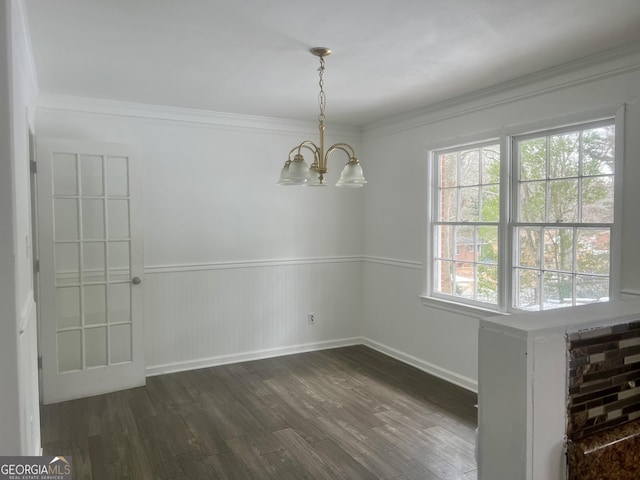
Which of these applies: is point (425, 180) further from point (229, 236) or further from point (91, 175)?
point (91, 175)

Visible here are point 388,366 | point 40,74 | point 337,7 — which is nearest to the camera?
point 337,7

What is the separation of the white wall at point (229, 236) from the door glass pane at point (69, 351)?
629 mm

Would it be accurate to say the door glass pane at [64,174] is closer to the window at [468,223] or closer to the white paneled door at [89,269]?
the white paneled door at [89,269]

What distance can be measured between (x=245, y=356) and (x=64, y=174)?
2.47 m

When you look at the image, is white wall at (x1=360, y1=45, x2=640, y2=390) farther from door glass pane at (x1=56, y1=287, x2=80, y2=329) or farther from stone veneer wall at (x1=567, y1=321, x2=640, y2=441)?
door glass pane at (x1=56, y1=287, x2=80, y2=329)

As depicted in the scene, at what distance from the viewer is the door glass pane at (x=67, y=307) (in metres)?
3.80

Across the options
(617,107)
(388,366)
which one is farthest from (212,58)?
(388,366)

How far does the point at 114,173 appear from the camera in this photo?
3.98 m

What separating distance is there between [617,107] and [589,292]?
48.0 inches

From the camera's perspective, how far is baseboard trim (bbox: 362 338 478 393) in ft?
12.9

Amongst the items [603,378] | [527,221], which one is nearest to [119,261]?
[527,221]

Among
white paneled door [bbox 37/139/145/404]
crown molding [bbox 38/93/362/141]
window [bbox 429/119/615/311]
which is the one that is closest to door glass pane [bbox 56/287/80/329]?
white paneled door [bbox 37/139/145/404]

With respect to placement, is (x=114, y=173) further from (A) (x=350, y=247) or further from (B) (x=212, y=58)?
(A) (x=350, y=247)

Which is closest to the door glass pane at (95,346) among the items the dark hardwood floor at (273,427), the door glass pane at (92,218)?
the dark hardwood floor at (273,427)
